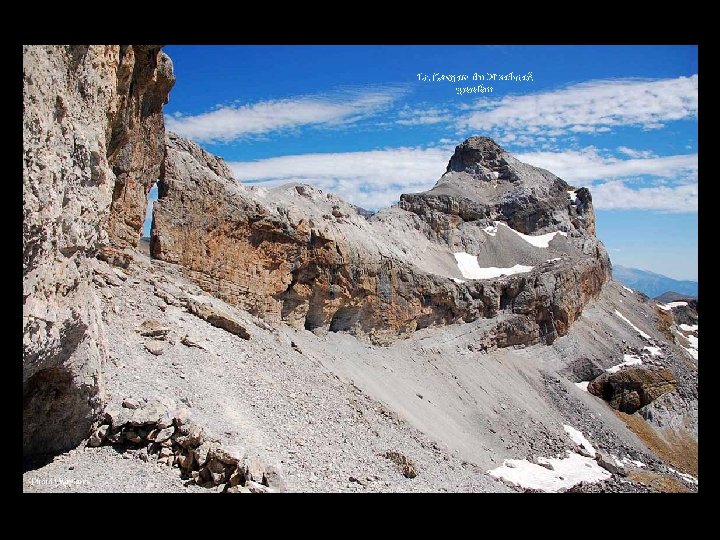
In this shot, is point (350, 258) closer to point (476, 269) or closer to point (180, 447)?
point (476, 269)

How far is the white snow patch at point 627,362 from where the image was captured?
52.0m

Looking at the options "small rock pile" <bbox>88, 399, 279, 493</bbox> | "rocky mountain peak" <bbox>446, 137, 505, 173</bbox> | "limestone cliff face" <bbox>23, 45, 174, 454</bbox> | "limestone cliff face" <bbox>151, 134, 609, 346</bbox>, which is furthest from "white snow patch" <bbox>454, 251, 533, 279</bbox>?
"limestone cliff face" <bbox>23, 45, 174, 454</bbox>

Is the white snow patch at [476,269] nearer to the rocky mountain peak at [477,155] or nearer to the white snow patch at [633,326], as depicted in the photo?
the white snow patch at [633,326]

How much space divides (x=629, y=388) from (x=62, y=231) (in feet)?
162

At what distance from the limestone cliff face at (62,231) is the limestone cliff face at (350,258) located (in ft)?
50.5

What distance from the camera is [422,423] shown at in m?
28.4

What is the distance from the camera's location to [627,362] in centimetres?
5459

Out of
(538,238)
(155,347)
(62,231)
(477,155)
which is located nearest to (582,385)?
(538,238)

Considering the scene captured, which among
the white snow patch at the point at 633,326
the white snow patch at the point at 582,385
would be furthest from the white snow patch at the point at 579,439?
Answer: the white snow patch at the point at 633,326

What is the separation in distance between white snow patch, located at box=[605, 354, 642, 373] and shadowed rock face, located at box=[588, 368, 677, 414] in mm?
1854

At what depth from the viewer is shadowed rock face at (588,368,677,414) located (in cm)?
4784
